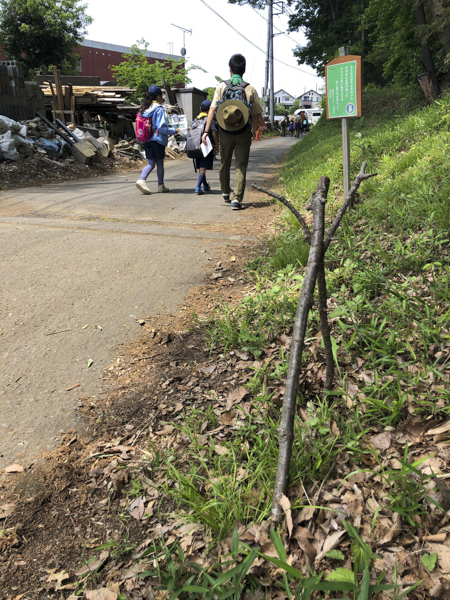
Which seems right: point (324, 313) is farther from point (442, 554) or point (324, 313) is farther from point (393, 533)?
point (442, 554)

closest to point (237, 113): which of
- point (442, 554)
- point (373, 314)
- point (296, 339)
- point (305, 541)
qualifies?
point (373, 314)

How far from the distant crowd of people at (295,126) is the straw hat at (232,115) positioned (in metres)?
34.8

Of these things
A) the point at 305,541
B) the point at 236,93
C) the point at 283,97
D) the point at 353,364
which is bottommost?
the point at 305,541

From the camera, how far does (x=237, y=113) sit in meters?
6.78

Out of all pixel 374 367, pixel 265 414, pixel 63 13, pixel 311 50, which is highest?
pixel 63 13

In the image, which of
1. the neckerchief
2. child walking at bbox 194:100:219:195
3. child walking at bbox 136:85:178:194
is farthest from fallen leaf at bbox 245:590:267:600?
child walking at bbox 136:85:178:194

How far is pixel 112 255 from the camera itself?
5.26m

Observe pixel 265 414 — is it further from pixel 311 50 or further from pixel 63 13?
pixel 63 13

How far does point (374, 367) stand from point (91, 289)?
111 inches

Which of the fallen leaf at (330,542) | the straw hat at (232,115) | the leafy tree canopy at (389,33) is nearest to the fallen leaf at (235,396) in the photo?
the fallen leaf at (330,542)

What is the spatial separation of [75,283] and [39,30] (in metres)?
36.2

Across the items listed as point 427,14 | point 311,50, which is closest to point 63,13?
point 311,50

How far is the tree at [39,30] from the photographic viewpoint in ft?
107

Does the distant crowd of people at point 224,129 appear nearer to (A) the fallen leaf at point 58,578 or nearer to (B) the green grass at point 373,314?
(B) the green grass at point 373,314
